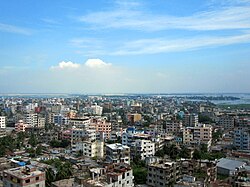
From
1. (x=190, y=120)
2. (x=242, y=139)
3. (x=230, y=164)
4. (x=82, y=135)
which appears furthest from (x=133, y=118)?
(x=230, y=164)

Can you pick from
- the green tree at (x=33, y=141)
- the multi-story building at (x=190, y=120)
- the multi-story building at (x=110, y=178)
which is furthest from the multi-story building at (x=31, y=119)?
the multi-story building at (x=110, y=178)

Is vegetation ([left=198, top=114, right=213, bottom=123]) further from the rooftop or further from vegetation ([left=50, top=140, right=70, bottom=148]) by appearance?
the rooftop

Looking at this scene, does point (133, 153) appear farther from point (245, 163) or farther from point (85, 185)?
point (85, 185)

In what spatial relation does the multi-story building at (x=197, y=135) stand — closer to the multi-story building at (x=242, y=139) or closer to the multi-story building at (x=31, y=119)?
the multi-story building at (x=242, y=139)

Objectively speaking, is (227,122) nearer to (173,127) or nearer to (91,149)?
(173,127)

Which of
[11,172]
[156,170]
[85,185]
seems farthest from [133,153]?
[11,172]
